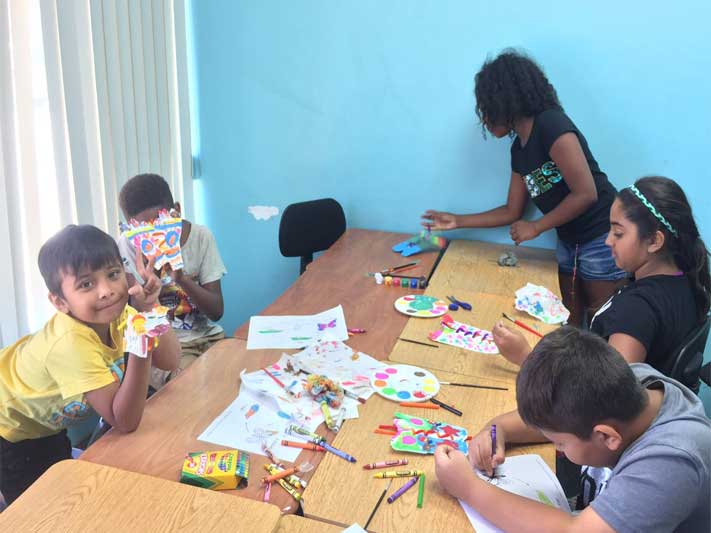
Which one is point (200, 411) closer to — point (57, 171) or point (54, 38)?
point (57, 171)

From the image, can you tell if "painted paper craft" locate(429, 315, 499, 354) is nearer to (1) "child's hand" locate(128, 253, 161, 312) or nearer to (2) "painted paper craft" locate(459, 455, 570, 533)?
(2) "painted paper craft" locate(459, 455, 570, 533)

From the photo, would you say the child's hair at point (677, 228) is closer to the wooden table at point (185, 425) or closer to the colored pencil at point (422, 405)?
the colored pencil at point (422, 405)

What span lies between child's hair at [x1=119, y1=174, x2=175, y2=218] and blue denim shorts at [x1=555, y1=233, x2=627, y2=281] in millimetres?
1811

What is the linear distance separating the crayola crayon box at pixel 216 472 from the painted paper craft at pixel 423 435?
0.36m

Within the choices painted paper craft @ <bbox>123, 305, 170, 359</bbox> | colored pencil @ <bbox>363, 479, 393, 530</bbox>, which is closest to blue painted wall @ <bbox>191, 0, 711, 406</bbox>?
painted paper craft @ <bbox>123, 305, 170, 359</bbox>

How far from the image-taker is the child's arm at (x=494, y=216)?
282 cm

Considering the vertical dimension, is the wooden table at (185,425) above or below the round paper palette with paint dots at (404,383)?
below

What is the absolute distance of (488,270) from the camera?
263 centimetres

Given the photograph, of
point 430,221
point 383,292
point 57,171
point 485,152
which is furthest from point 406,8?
point 57,171

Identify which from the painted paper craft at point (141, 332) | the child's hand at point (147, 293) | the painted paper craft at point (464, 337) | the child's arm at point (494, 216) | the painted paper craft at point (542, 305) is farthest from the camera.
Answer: the child's arm at point (494, 216)

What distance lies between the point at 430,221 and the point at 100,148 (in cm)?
158

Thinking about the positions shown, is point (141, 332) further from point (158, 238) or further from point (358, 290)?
point (358, 290)

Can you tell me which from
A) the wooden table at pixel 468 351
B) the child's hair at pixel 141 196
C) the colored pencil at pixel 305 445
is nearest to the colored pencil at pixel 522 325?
the wooden table at pixel 468 351

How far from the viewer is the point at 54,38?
7.47 ft
